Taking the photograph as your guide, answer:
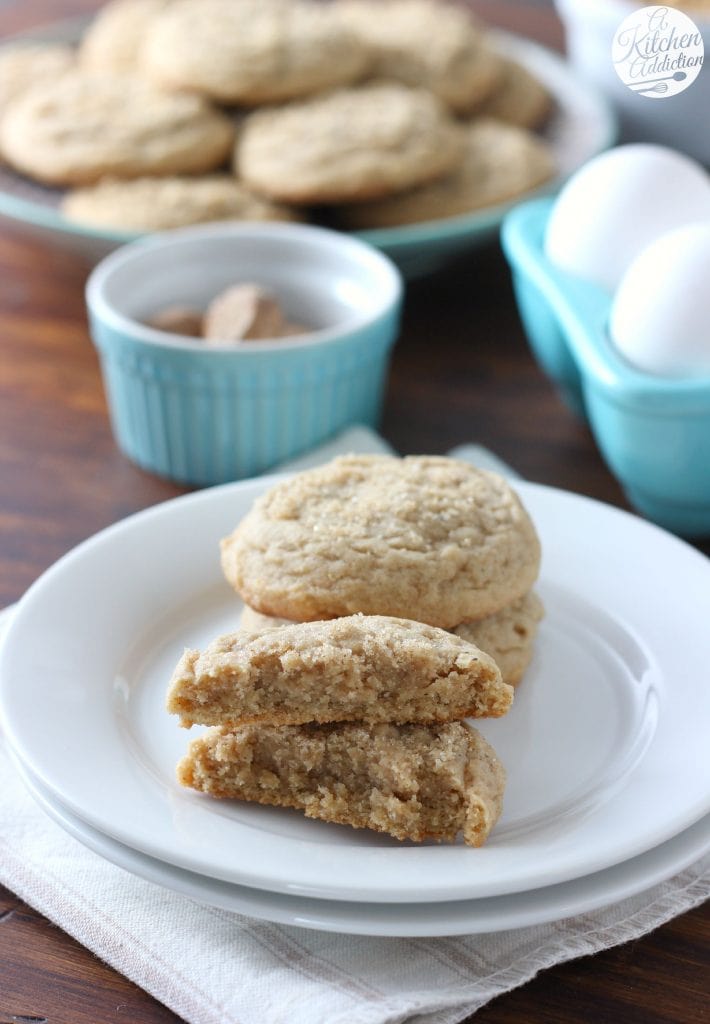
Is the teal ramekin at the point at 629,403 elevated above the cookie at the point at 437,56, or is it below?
below

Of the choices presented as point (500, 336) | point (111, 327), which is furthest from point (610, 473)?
point (111, 327)

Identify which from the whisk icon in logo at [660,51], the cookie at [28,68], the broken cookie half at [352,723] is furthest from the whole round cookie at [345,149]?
the broken cookie half at [352,723]

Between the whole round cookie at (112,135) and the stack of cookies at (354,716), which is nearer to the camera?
the stack of cookies at (354,716)

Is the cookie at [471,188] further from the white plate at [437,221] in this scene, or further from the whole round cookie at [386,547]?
the whole round cookie at [386,547]

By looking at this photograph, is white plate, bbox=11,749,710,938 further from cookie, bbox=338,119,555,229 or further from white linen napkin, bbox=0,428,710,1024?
cookie, bbox=338,119,555,229

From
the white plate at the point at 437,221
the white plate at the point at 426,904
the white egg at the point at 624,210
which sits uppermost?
the white egg at the point at 624,210

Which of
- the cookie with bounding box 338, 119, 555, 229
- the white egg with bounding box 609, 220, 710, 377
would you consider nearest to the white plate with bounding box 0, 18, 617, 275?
the cookie with bounding box 338, 119, 555, 229

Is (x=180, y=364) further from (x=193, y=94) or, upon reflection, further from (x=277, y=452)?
(x=193, y=94)
